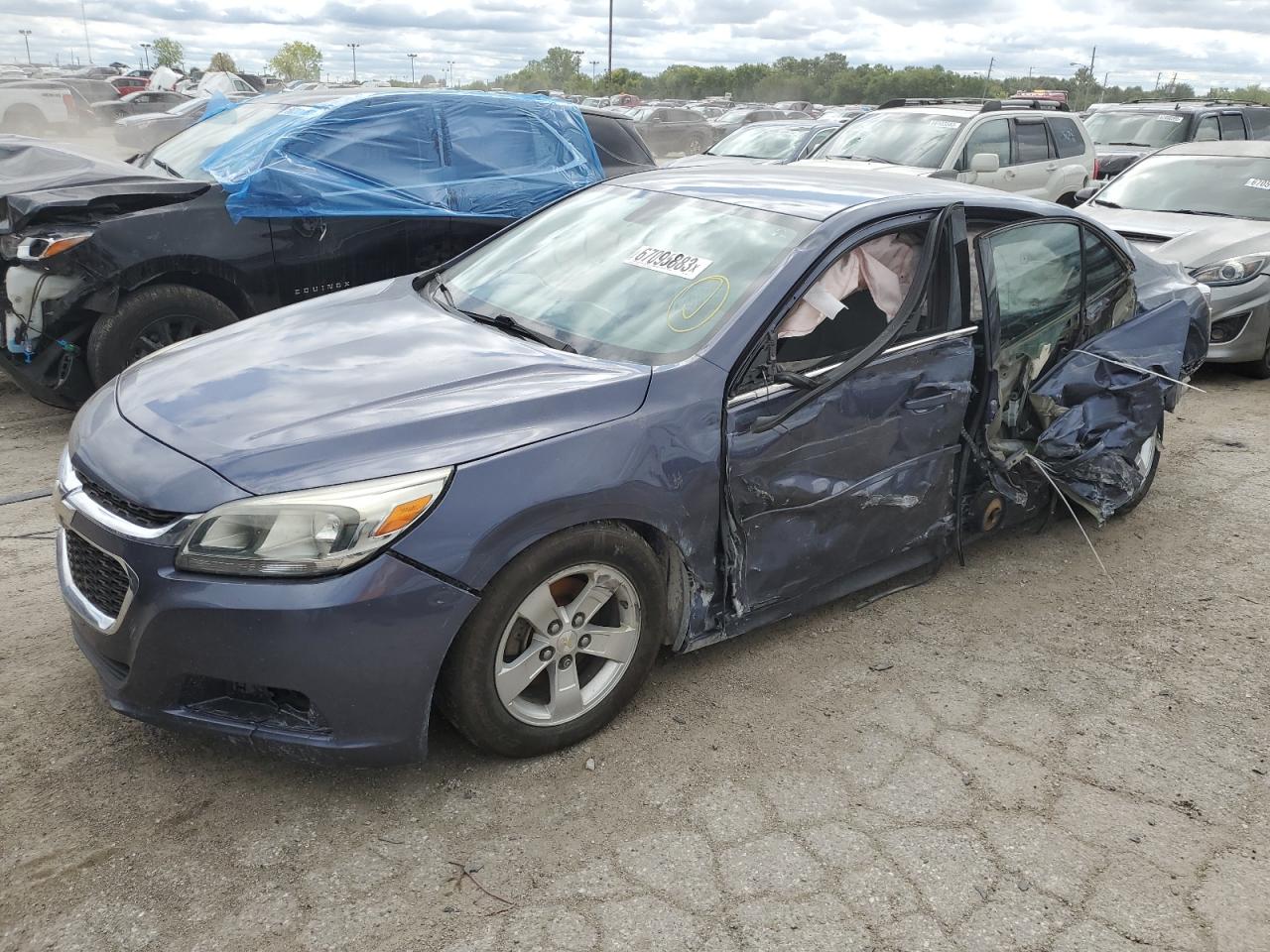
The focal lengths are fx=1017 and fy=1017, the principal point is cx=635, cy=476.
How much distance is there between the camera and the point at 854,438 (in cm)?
333

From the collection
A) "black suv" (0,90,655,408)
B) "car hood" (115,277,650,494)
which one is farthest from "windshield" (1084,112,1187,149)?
"car hood" (115,277,650,494)

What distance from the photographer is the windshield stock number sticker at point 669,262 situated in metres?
3.35

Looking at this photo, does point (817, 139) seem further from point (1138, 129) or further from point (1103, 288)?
point (1103, 288)

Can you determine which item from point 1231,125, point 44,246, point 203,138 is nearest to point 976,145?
point 1231,125

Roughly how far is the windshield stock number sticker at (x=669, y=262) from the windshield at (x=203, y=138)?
4043mm

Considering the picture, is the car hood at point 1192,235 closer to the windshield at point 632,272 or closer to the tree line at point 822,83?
the windshield at point 632,272

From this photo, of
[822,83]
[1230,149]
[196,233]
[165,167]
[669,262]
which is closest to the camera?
[669,262]

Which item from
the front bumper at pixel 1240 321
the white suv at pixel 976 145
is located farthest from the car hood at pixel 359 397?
the white suv at pixel 976 145

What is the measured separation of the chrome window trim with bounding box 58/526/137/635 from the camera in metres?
2.51

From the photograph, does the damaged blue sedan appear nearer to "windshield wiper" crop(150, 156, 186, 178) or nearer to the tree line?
"windshield wiper" crop(150, 156, 186, 178)

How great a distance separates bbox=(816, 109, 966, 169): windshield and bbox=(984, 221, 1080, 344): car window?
6.13m

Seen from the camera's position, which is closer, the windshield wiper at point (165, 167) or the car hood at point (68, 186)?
the car hood at point (68, 186)

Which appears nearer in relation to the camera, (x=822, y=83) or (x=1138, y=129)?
(x=1138, y=129)

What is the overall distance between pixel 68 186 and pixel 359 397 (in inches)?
150
